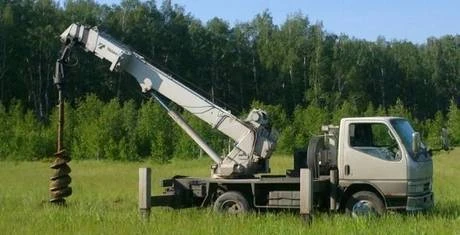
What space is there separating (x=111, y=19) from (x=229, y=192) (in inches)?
2795

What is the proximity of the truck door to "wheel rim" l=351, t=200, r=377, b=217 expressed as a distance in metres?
0.38

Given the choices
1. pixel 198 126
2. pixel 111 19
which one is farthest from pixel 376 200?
pixel 111 19

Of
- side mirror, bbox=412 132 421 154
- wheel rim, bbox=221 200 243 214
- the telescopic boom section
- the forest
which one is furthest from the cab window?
the forest

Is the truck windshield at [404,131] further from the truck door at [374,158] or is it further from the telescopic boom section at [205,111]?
the telescopic boom section at [205,111]

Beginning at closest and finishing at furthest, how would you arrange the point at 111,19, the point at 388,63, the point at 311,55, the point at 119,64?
the point at 119,64 → the point at 111,19 → the point at 311,55 → the point at 388,63

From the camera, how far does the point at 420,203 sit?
14.9m

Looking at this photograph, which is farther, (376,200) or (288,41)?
(288,41)

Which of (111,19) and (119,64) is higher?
(111,19)

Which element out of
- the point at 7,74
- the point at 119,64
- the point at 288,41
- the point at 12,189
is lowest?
the point at 12,189

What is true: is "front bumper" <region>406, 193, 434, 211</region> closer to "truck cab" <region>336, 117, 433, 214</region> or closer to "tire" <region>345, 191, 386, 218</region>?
"truck cab" <region>336, 117, 433, 214</region>

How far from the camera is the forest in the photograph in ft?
179

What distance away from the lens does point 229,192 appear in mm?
15828

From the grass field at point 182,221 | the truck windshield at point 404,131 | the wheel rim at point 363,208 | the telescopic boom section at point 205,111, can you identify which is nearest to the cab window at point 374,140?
the truck windshield at point 404,131

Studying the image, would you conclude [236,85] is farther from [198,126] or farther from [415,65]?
[198,126]
